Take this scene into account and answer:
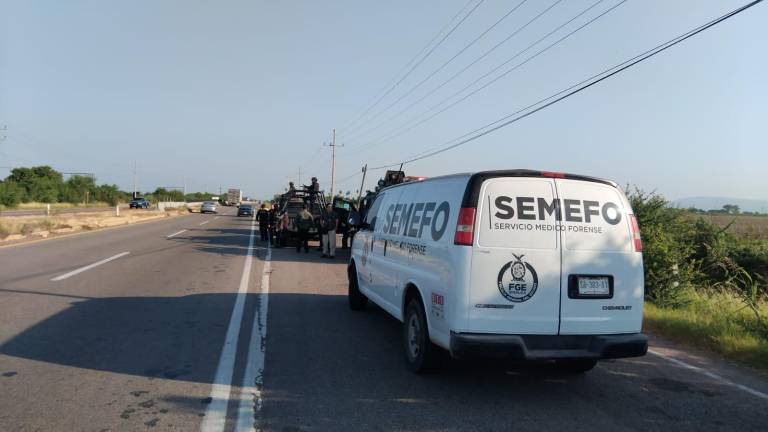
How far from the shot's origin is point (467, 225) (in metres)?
5.18

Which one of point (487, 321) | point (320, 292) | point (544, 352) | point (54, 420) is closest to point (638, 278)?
point (544, 352)

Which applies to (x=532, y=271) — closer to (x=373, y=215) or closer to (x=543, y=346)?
(x=543, y=346)

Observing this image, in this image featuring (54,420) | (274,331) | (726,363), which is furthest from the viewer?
(274,331)

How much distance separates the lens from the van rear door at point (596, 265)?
5230mm

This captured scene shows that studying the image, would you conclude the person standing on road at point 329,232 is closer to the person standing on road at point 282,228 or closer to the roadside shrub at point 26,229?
the person standing on road at point 282,228

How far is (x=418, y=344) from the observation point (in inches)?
236

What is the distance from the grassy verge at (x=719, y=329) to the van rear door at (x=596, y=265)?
2.70 m

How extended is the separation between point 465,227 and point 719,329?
5271 mm

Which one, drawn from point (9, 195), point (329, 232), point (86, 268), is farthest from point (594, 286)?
point (9, 195)

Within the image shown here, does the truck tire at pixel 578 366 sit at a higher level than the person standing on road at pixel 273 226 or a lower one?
lower

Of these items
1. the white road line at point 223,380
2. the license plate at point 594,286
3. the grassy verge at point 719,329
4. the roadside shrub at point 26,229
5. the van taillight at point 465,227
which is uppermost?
the van taillight at point 465,227

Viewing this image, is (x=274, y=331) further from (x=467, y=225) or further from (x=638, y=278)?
(x=638, y=278)

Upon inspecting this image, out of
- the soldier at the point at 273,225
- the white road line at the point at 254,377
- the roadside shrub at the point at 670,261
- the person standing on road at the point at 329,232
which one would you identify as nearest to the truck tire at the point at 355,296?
the white road line at the point at 254,377

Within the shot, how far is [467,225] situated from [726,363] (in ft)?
13.9
